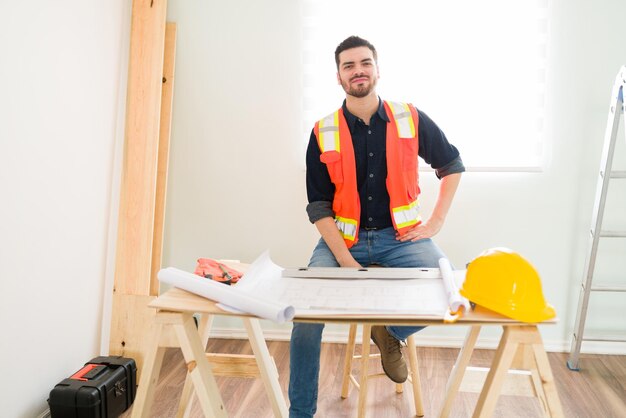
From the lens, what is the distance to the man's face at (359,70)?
2518 mm

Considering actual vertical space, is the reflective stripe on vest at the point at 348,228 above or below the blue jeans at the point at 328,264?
above

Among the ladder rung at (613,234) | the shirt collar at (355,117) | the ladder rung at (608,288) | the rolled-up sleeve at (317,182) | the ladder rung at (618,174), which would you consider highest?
the shirt collar at (355,117)

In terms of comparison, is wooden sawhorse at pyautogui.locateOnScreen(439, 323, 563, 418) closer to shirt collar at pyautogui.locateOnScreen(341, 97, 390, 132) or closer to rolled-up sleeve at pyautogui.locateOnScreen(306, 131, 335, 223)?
rolled-up sleeve at pyautogui.locateOnScreen(306, 131, 335, 223)

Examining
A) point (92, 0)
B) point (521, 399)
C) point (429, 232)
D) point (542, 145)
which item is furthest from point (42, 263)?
point (542, 145)

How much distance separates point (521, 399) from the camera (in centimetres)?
266

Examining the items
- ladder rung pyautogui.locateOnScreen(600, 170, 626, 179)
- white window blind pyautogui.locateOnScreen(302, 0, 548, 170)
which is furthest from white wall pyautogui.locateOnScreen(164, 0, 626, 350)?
ladder rung pyautogui.locateOnScreen(600, 170, 626, 179)

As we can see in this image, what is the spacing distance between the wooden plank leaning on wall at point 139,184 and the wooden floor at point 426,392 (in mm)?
317

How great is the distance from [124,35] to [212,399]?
2099 millimetres

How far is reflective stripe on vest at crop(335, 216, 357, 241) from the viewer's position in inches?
98.7

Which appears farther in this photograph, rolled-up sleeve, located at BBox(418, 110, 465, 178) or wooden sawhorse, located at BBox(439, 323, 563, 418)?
rolled-up sleeve, located at BBox(418, 110, 465, 178)

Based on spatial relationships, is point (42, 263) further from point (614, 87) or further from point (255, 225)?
point (614, 87)

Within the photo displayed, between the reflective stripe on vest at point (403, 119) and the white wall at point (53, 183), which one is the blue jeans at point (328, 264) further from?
the white wall at point (53, 183)

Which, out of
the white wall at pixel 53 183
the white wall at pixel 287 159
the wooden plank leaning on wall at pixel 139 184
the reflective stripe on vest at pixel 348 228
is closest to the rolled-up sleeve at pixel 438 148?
the reflective stripe on vest at pixel 348 228

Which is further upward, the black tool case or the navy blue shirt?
the navy blue shirt
